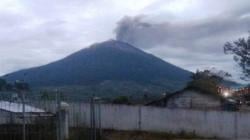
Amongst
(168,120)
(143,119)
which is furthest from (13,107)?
(168,120)

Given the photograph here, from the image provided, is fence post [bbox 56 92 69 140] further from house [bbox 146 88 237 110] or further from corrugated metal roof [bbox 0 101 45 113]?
house [bbox 146 88 237 110]

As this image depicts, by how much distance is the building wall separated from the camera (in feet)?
132

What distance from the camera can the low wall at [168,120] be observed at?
2939 cm

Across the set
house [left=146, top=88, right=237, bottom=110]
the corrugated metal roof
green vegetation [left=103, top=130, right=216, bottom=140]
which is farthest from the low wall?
house [left=146, top=88, right=237, bottom=110]

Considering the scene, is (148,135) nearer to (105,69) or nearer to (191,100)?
(191,100)

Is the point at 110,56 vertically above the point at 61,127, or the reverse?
the point at 110,56

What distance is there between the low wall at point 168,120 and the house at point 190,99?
8.28 metres

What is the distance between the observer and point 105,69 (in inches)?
5310

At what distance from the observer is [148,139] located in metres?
29.0

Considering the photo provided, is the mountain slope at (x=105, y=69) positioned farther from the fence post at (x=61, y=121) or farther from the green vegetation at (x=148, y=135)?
the fence post at (x=61, y=121)

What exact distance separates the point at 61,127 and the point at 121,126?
11449 millimetres

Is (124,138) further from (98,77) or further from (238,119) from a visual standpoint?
(98,77)

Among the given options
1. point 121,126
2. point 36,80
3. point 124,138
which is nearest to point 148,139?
point 124,138

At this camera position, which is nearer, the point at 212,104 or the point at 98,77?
the point at 212,104
